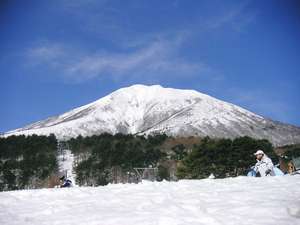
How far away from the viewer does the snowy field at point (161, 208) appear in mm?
→ 6297

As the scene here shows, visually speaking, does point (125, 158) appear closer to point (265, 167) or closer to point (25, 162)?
point (25, 162)

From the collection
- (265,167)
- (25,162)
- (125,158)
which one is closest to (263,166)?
(265,167)

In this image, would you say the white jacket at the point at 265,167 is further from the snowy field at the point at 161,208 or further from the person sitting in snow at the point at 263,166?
the snowy field at the point at 161,208

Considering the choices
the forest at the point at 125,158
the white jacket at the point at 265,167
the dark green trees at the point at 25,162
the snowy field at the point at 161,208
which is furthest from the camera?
the dark green trees at the point at 25,162

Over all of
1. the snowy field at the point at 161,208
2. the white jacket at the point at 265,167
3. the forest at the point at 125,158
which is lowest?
the snowy field at the point at 161,208

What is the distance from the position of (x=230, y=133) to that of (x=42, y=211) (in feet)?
569

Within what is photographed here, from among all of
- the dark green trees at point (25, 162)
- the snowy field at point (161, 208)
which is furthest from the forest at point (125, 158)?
the snowy field at point (161, 208)

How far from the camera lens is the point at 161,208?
732 cm

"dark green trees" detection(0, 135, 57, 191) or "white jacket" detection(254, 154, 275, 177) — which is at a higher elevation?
"dark green trees" detection(0, 135, 57, 191)

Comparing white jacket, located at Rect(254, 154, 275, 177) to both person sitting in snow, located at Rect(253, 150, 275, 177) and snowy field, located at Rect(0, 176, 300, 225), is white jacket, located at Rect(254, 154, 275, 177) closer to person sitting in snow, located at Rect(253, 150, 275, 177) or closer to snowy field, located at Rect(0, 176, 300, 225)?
person sitting in snow, located at Rect(253, 150, 275, 177)

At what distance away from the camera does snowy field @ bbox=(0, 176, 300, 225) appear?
→ 6.30 metres

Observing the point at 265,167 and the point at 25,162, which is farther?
the point at 25,162

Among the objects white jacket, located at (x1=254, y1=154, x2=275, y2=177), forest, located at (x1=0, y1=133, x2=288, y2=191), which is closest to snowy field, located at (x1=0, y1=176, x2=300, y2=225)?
white jacket, located at (x1=254, y1=154, x2=275, y2=177)

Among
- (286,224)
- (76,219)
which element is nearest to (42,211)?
(76,219)
